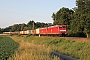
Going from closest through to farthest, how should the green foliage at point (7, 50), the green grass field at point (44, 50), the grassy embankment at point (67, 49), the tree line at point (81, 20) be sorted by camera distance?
the green grass field at point (44, 50) → the green foliage at point (7, 50) → the grassy embankment at point (67, 49) → the tree line at point (81, 20)

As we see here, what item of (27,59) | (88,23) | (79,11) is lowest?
(27,59)

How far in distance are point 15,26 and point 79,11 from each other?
133776 mm

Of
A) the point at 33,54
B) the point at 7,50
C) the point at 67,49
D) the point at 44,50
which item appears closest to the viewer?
the point at 33,54

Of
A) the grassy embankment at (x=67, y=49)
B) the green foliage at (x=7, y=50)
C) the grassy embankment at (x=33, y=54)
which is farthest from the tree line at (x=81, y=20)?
the grassy embankment at (x=33, y=54)

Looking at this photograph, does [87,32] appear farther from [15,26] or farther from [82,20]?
[15,26]

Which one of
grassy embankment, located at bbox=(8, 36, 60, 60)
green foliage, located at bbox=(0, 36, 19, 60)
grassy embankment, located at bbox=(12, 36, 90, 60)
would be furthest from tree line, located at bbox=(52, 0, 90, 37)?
grassy embankment, located at bbox=(8, 36, 60, 60)

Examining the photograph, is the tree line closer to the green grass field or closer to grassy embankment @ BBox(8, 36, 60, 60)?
the green grass field

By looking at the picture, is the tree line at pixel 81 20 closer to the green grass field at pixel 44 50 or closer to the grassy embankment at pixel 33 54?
the green grass field at pixel 44 50

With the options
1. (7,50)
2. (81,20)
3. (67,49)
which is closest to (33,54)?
(7,50)

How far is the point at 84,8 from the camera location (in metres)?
53.8

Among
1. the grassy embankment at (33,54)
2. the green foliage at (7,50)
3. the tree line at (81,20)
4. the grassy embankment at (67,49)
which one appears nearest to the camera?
the grassy embankment at (33,54)

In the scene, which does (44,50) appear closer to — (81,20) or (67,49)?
(67,49)

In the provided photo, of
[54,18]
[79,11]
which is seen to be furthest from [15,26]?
[79,11]

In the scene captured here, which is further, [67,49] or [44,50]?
[67,49]
